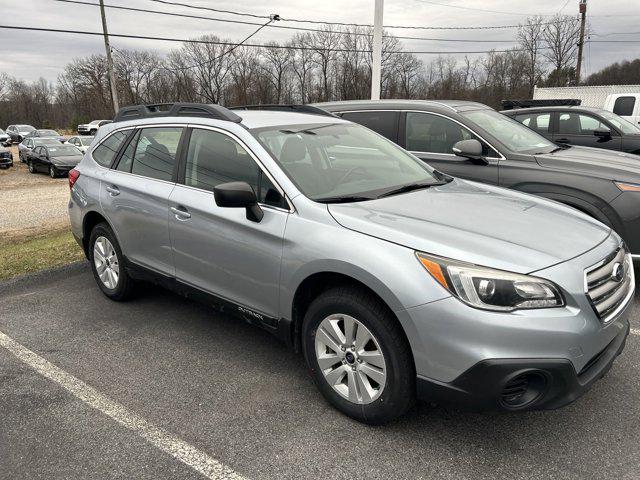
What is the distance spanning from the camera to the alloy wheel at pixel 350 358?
8.84ft

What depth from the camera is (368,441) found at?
2705 millimetres

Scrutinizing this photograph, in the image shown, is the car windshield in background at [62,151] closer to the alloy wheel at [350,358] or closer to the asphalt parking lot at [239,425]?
the asphalt parking lot at [239,425]

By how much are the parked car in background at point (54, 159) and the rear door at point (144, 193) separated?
748 inches

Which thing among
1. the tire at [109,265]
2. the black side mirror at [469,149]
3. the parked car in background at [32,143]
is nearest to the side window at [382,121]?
the black side mirror at [469,149]

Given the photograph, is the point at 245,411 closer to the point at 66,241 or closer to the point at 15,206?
the point at 66,241

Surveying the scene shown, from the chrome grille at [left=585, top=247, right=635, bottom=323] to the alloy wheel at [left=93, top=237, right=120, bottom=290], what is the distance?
12.5 ft

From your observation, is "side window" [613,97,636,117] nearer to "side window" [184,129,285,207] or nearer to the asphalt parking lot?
the asphalt parking lot

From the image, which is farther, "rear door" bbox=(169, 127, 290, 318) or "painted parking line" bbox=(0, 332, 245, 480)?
"rear door" bbox=(169, 127, 290, 318)

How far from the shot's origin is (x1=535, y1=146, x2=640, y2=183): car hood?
15.3 ft

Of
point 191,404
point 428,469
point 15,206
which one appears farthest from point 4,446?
point 15,206

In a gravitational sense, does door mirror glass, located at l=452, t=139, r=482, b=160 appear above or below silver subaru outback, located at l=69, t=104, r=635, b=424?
above

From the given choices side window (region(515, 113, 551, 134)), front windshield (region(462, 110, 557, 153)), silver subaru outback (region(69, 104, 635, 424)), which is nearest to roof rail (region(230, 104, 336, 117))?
silver subaru outback (region(69, 104, 635, 424))

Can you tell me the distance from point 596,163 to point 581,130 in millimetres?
4443

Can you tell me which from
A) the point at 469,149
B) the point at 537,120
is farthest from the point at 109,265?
the point at 537,120
